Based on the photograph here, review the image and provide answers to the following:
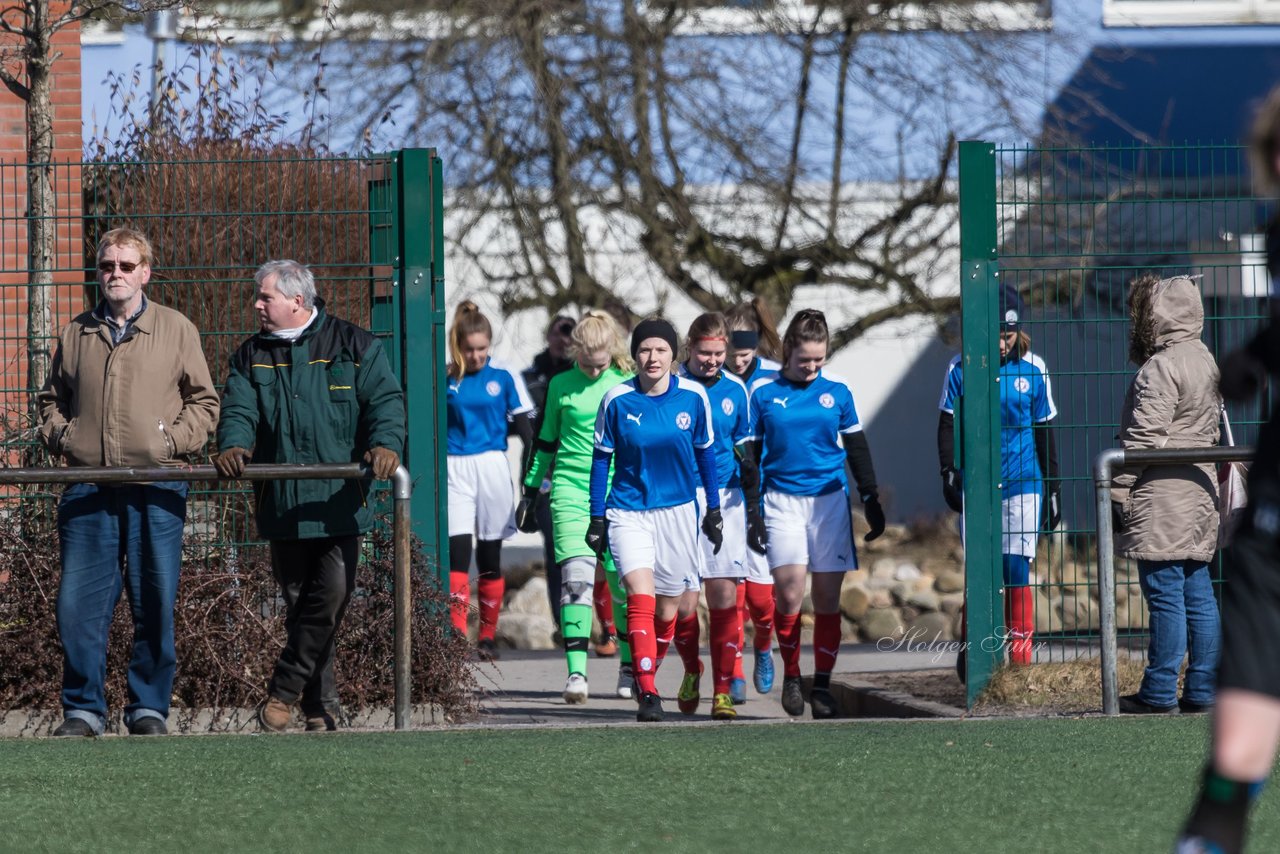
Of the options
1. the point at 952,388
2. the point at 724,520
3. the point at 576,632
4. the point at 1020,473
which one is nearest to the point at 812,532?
the point at 724,520

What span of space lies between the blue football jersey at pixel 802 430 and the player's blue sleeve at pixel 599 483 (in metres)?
1.07

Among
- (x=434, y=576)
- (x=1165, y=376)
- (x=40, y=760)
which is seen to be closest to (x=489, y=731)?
(x=434, y=576)

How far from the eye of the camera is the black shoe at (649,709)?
316 inches

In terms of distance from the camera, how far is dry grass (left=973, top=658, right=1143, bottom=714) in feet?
26.1

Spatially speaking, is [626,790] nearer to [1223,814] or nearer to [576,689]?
[1223,814]

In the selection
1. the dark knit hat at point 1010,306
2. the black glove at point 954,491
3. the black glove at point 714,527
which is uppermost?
the dark knit hat at point 1010,306

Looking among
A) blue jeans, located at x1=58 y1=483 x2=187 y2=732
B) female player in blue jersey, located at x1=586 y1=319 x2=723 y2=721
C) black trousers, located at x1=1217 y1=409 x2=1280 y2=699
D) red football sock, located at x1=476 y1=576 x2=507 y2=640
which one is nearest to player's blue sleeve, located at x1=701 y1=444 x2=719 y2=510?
female player in blue jersey, located at x1=586 y1=319 x2=723 y2=721

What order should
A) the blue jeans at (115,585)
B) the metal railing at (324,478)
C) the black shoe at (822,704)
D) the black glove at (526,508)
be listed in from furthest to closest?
1. the black glove at (526,508)
2. the black shoe at (822,704)
3. the blue jeans at (115,585)
4. the metal railing at (324,478)

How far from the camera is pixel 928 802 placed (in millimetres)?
5363

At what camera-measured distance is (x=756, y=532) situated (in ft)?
28.7

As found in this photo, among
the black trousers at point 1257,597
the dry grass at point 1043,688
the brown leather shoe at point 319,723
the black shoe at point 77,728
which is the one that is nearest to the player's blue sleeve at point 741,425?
the dry grass at point 1043,688

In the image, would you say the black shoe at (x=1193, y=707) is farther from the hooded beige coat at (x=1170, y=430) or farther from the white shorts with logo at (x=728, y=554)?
the white shorts with logo at (x=728, y=554)

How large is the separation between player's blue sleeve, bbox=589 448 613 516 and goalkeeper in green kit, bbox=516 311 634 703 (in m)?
1.08

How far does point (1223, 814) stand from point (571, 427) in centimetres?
619
